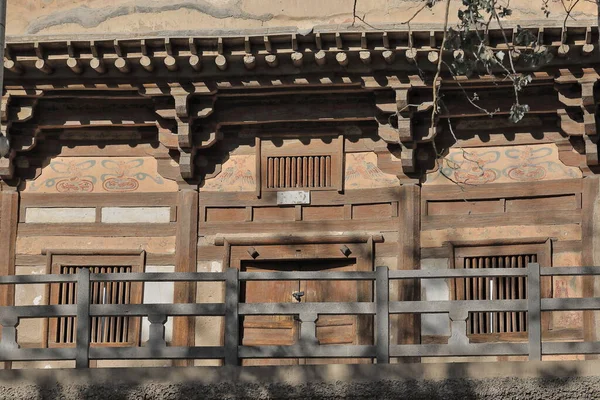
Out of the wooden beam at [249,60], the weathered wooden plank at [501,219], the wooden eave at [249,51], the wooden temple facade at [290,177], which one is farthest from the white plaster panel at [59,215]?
the weathered wooden plank at [501,219]

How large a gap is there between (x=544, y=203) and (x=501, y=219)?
535 millimetres

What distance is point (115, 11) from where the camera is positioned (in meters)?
19.0

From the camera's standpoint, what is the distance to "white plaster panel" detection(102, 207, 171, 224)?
19.0 metres

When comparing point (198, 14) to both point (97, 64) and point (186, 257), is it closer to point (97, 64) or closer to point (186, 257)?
point (97, 64)

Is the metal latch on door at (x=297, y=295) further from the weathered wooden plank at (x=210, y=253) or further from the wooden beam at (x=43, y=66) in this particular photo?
the wooden beam at (x=43, y=66)

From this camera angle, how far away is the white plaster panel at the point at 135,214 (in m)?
19.0

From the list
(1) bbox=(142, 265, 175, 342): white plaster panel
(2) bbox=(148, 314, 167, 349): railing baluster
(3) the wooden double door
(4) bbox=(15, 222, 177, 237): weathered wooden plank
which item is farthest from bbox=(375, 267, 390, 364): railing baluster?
(4) bbox=(15, 222, 177, 237): weathered wooden plank

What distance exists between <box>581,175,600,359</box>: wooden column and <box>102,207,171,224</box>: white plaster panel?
4.96 metres

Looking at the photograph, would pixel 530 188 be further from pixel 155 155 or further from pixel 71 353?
pixel 71 353

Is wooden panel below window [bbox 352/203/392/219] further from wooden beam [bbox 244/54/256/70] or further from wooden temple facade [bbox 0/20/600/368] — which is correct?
wooden beam [bbox 244/54/256/70]

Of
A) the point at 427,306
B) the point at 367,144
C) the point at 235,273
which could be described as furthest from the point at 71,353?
the point at 367,144

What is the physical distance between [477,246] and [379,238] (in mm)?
1153

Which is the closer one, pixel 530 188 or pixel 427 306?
pixel 427 306

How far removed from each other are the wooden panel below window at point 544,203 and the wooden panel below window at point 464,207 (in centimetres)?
14
